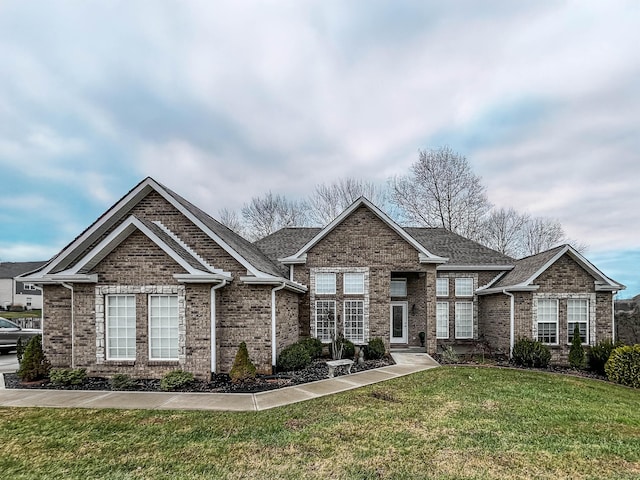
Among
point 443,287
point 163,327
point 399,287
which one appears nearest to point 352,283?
point 399,287

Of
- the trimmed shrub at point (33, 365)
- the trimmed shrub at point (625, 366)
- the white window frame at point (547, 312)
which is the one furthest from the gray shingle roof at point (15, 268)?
the trimmed shrub at point (625, 366)

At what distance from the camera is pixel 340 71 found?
43.3ft

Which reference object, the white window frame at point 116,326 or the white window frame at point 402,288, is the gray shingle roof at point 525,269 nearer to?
the white window frame at point 402,288

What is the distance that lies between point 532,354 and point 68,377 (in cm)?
1526

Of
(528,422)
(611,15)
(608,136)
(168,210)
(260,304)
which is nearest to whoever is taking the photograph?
(528,422)

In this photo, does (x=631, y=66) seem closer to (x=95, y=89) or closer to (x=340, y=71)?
(x=340, y=71)

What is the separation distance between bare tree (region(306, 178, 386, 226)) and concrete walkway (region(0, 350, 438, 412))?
2191 centimetres

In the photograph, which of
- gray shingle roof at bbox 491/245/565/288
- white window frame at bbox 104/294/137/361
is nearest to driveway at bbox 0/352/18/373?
white window frame at bbox 104/294/137/361

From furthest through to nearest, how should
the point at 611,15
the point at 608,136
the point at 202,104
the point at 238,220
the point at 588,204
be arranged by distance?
the point at 238,220 → the point at 588,204 → the point at 608,136 → the point at 202,104 → the point at 611,15

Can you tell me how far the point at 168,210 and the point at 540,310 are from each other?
48.8 feet

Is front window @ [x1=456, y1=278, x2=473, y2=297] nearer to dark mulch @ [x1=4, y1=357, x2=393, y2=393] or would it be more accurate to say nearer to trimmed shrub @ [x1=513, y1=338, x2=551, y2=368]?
trimmed shrub @ [x1=513, y1=338, x2=551, y2=368]

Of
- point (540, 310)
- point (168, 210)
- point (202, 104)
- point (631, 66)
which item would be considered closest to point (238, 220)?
A: point (202, 104)

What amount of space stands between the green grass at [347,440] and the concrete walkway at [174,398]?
1.45ft

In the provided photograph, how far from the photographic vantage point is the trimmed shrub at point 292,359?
11.5 m
